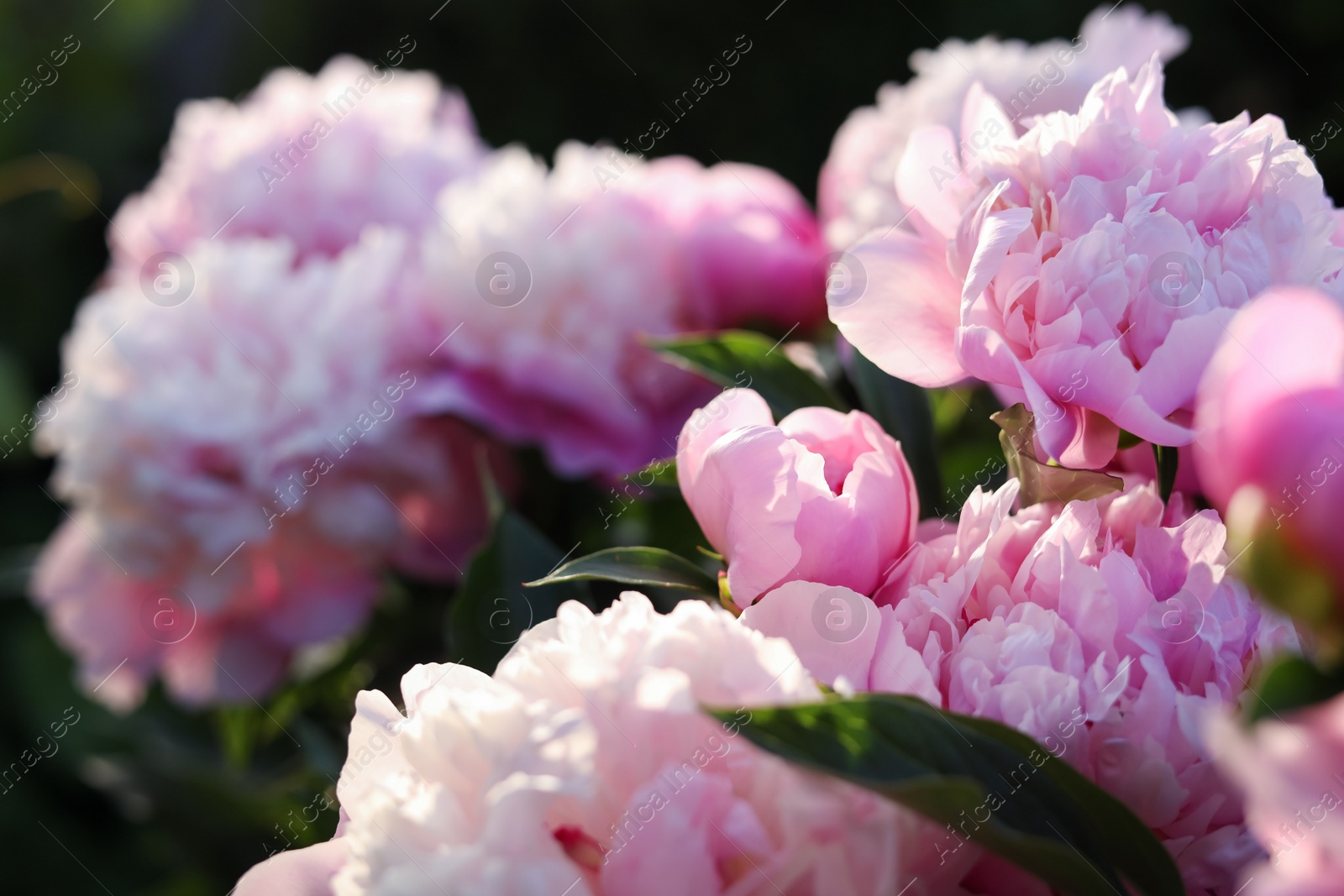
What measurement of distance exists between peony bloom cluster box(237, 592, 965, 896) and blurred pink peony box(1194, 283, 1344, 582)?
0.09 meters

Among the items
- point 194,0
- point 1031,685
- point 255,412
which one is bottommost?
point 1031,685

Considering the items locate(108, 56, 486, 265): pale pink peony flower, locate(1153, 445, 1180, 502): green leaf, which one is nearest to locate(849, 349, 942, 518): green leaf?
locate(1153, 445, 1180, 502): green leaf

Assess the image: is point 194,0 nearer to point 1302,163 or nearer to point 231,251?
point 231,251

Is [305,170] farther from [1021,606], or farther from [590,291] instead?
[1021,606]

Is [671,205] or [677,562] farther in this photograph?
[671,205]

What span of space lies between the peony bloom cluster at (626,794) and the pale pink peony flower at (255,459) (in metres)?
0.34

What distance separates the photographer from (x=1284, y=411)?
181mm

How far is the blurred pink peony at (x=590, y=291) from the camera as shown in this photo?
570 mm

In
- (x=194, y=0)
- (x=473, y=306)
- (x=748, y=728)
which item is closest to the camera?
(x=748, y=728)

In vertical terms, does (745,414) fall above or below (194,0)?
below

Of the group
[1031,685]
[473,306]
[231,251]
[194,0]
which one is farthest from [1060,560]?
[194,0]

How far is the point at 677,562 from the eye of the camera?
333mm

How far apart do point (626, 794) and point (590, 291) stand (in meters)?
0.39

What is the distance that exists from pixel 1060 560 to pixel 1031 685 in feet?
0.11
